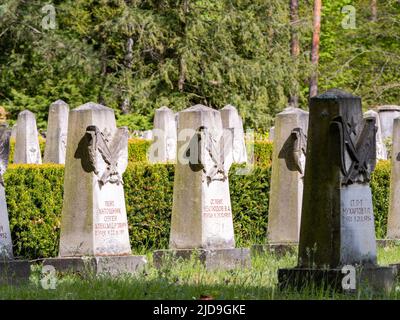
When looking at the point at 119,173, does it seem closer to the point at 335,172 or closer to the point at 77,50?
the point at 335,172

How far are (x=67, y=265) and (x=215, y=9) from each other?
3032 centimetres

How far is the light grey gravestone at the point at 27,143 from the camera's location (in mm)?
25984

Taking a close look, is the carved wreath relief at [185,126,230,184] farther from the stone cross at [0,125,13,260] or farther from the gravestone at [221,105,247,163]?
the gravestone at [221,105,247,163]

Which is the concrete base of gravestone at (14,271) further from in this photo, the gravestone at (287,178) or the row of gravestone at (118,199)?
the gravestone at (287,178)

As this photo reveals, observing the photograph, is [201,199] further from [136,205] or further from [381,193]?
[381,193]

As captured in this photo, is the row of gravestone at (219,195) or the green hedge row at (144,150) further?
the green hedge row at (144,150)

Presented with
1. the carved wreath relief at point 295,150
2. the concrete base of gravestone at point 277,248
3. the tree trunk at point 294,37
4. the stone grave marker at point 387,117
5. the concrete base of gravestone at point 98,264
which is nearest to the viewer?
the concrete base of gravestone at point 98,264

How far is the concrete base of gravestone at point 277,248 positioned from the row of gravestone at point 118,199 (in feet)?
3.85

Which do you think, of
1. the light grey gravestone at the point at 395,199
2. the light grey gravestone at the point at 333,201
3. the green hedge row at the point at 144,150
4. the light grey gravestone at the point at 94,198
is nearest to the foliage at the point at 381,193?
the light grey gravestone at the point at 395,199

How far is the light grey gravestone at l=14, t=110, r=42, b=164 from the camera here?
25984mm

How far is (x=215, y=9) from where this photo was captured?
44375 millimetres

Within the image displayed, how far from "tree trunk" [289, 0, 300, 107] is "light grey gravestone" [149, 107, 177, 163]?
55.6 ft

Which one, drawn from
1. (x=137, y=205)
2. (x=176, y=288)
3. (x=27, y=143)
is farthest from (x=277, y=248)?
(x=27, y=143)
